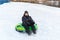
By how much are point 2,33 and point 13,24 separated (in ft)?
1.98

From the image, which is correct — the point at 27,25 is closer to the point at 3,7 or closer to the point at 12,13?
the point at 12,13

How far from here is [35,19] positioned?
6.06 m

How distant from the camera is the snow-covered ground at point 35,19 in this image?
16.6ft

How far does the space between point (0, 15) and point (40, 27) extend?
4.58 ft

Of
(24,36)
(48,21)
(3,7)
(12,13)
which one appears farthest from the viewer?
(3,7)

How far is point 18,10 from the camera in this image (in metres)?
6.80

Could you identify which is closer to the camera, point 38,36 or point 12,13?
point 38,36

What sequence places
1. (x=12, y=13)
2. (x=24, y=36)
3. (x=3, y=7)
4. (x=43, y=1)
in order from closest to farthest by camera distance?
(x=24, y=36), (x=12, y=13), (x=3, y=7), (x=43, y=1)

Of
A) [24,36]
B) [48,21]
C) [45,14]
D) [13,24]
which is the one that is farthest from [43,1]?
[24,36]

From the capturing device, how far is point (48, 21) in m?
6.02

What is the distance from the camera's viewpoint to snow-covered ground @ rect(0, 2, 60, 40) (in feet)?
16.6

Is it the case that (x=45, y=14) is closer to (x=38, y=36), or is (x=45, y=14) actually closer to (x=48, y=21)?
(x=48, y=21)

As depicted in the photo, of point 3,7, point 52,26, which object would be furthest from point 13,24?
point 3,7

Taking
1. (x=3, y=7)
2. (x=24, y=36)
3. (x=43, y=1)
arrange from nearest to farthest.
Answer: (x=24, y=36) < (x=3, y=7) < (x=43, y=1)
